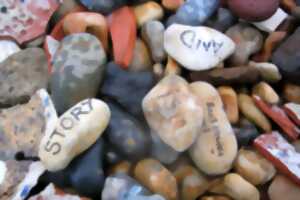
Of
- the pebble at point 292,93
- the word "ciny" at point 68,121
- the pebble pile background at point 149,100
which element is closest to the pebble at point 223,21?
the pebble pile background at point 149,100

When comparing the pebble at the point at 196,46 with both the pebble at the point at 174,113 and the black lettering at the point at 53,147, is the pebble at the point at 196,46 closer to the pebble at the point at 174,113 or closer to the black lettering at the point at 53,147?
the pebble at the point at 174,113

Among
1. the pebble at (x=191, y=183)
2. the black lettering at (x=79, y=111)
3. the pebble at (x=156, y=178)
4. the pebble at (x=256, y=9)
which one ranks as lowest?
the pebble at (x=191, y=183)

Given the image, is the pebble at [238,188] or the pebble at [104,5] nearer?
the pebble at [238,188]

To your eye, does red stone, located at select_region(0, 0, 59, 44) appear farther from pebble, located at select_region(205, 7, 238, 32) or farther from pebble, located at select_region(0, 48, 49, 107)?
pebble, located at select_region(205, 7, 238, 32)

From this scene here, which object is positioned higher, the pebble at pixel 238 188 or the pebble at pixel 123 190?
the pebble at pixel 123 190

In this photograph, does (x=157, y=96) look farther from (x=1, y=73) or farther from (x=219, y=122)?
(x=1, y=73)

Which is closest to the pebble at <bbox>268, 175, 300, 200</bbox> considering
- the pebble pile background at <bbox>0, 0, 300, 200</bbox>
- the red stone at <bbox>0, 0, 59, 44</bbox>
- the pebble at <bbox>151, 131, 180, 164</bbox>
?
the pebble pile background at <bbox>0, 0, 300, 200</bbox>

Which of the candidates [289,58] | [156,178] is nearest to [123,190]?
[156,178]
